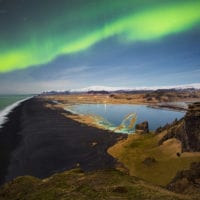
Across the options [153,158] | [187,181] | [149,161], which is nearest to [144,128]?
[153,158]

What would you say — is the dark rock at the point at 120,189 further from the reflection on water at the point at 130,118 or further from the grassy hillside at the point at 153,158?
the reflection on water at the point at 130,118

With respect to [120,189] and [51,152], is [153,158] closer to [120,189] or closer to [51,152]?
[51,152]

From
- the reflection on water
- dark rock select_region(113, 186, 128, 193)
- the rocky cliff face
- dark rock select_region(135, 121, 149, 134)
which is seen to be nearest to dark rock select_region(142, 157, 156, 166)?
the rocky cliff face

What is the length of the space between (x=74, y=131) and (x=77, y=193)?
57.4 meters

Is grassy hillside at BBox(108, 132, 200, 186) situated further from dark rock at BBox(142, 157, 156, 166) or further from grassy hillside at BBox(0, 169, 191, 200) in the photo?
grassy hillside at BBox(0, 169, 191, 200)

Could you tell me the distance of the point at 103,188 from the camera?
54.3 ft

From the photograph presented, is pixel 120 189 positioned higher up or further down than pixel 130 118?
higher up

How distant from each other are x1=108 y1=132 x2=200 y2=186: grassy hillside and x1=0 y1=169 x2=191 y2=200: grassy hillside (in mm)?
15584

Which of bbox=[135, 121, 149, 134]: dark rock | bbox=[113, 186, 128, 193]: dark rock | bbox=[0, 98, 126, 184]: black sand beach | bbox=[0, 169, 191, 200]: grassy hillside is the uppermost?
bbox=[113, 186, 128, 193]: dark rock

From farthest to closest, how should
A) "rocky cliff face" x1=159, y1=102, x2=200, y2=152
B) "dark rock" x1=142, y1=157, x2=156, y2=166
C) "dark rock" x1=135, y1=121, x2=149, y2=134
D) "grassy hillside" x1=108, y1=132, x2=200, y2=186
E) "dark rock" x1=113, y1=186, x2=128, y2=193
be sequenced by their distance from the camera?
"dark rock" x1=135, y1=121, x2=149, y2=134 < "rocky cliff face" x1=159, y1=102, x2=200, y2=152 < "dark rock" x1=142, y1=157, x2=156, y2=166 < "grassy hillside" x1=108, y1=132, x2=200, y2=186 < "dark rock" x1=113, y1=186, x2=128, y2=193

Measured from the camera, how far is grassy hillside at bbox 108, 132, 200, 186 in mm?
34125

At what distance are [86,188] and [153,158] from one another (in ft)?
80.4

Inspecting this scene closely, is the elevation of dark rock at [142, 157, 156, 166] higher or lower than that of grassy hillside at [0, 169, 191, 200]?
lower

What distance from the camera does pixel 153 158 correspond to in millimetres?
38750
